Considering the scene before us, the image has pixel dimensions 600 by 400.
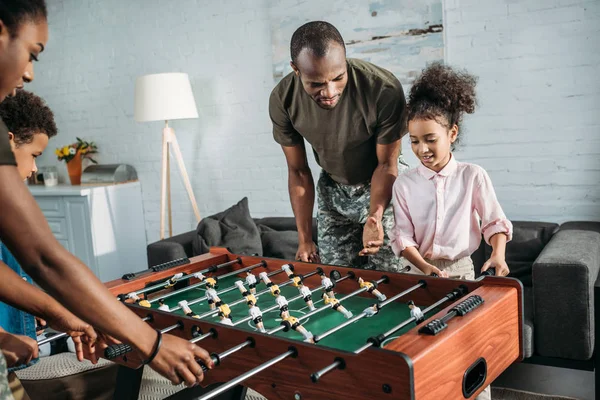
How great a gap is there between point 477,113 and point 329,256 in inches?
60.1

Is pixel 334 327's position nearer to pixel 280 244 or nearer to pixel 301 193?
pixel 301 193

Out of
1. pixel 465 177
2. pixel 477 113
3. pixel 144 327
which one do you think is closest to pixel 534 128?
pixel 477 113

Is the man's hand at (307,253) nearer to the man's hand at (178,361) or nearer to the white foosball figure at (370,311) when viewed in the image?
the white foosball figure at (370,311)

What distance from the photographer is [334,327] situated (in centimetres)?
144

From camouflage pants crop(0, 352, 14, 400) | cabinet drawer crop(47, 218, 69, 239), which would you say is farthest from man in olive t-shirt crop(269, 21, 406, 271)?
cabinet drawer crop(47, 218, 69, 239)

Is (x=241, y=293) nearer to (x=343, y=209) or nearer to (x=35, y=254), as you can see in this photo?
(x=343, y=209)

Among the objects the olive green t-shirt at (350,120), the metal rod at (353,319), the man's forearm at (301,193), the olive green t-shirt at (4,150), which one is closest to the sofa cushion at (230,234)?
the man's forearm at (301,193)

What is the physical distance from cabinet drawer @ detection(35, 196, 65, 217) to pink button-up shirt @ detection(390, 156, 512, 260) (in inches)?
133

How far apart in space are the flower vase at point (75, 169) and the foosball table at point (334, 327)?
330cm

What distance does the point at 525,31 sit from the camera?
10.7ft

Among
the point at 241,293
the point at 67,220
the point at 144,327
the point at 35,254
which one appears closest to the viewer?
the point at 35,254

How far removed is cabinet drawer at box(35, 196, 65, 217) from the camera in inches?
185

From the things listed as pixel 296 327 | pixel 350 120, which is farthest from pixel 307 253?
pixel 296 327

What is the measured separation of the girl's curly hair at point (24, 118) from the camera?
1.95 m
